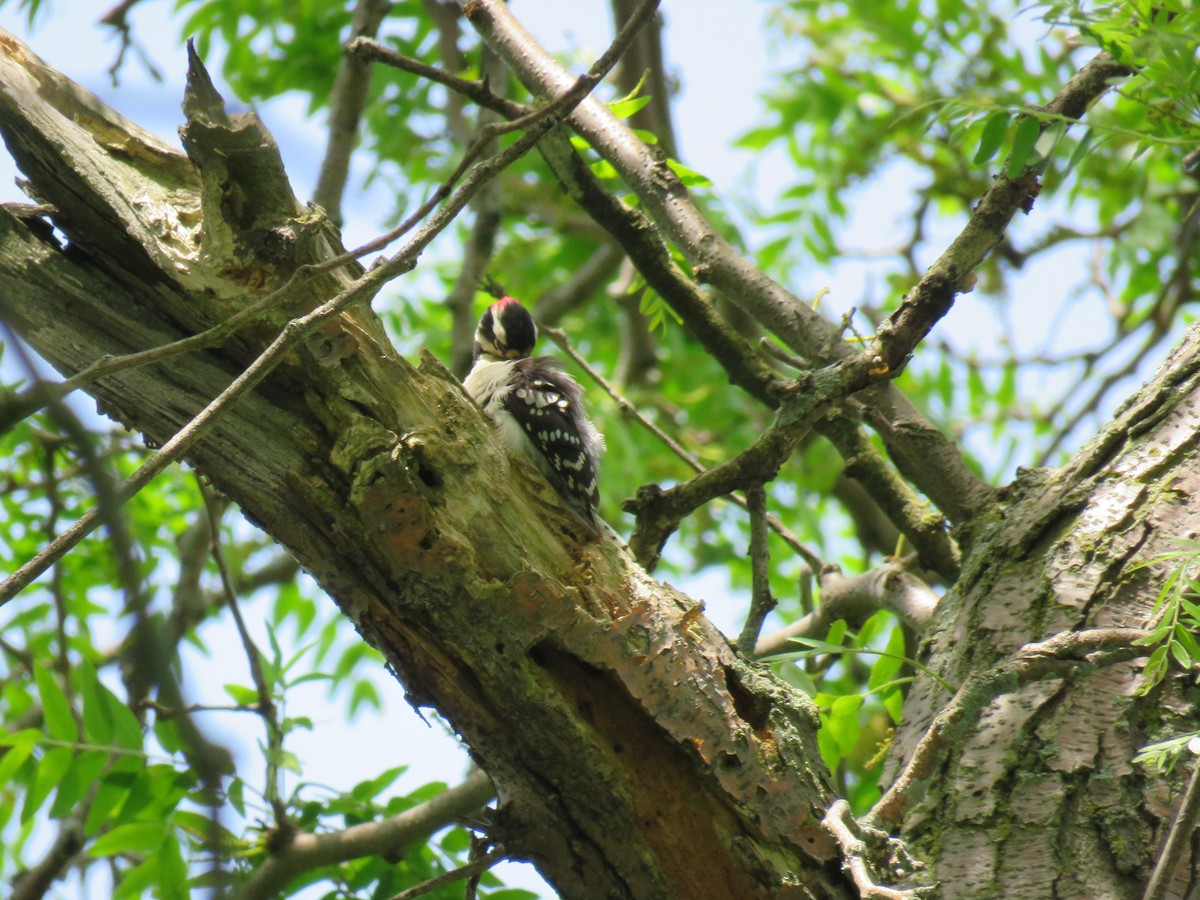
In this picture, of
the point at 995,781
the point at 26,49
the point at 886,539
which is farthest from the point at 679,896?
the point at 886,539

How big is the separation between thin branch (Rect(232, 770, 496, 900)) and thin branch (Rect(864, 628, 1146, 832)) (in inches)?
55.3

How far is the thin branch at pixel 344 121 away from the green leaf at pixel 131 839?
242 cm

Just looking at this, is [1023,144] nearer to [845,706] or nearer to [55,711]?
[845,706]

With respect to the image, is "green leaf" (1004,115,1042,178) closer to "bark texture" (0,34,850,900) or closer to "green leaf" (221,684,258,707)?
Result: "bark texture" (0,34,850,900)

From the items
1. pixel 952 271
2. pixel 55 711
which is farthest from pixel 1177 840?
pixel 55 711

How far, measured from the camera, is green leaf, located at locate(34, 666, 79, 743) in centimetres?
320

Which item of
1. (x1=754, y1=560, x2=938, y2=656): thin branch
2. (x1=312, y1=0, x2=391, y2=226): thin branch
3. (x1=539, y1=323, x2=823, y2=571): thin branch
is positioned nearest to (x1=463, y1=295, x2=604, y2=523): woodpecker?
(x1=539, y1=323, x2=823, y2=571): thin branch

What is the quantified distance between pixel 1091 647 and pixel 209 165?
7.05ft

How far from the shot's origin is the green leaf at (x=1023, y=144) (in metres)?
2.54

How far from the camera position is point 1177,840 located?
1.97 meters

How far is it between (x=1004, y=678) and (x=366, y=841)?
2.02 meters

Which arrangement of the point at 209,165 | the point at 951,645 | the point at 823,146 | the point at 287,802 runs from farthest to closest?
the point at 823,146 < the point at 287,802 < the point at 951,645 < the point at 209,165

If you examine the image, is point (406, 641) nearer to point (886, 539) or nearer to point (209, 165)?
point (209, 165)

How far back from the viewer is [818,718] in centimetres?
255
